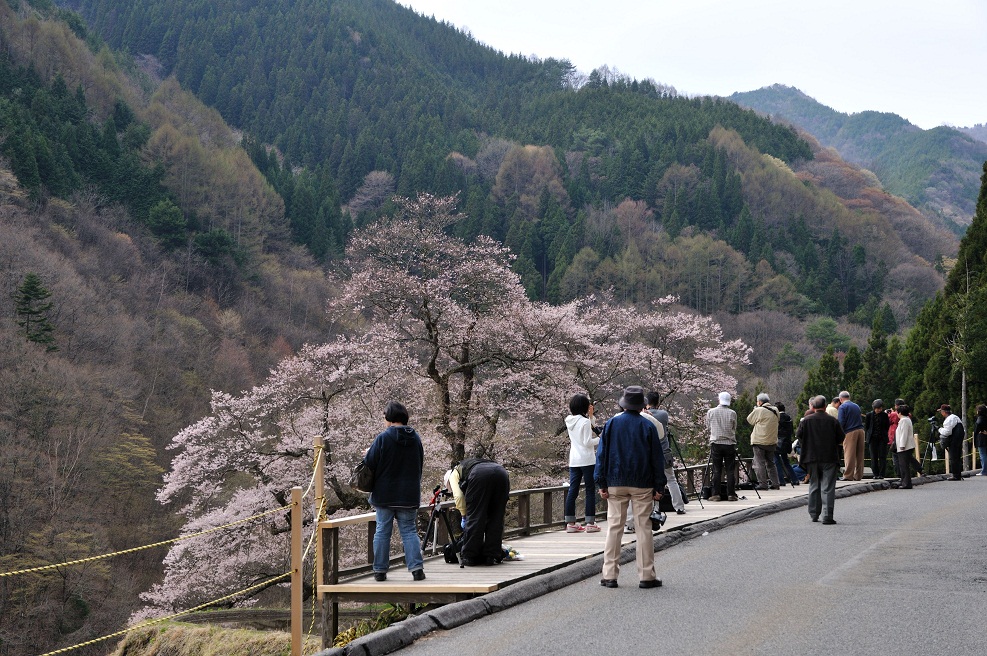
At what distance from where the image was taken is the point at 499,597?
8.38 metres

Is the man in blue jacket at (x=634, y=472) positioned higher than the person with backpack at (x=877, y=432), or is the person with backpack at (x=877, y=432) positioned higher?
the person with backpack at (x=877, y=432)

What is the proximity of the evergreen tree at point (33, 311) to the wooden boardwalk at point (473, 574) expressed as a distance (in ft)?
121

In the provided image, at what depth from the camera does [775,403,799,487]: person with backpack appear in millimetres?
20281

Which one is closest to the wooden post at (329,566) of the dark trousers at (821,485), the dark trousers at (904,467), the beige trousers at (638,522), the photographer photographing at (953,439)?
the beige trousers at (638,522)

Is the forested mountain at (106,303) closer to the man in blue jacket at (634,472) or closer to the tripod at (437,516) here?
the tripod at (437,516)

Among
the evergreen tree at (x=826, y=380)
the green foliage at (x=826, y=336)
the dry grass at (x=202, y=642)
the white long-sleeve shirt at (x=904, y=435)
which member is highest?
the green foliage at (x=826, y=336)

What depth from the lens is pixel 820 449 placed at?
526 inches

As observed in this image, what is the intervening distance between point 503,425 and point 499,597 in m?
21.1

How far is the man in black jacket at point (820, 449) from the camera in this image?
43.8 feet

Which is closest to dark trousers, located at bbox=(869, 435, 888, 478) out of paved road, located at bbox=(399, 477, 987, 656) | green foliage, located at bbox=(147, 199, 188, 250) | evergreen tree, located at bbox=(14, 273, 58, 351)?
paved road, located at bbox=(399, 477, 987, 656)

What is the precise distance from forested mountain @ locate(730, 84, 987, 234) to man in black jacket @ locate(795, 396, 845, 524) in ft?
405

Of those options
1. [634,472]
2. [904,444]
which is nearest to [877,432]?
[904,444]

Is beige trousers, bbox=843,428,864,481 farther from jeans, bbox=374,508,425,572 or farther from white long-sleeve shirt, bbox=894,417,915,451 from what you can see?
jeans, bbox=374,508,425,572

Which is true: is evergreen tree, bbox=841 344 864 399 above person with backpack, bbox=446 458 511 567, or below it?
above
